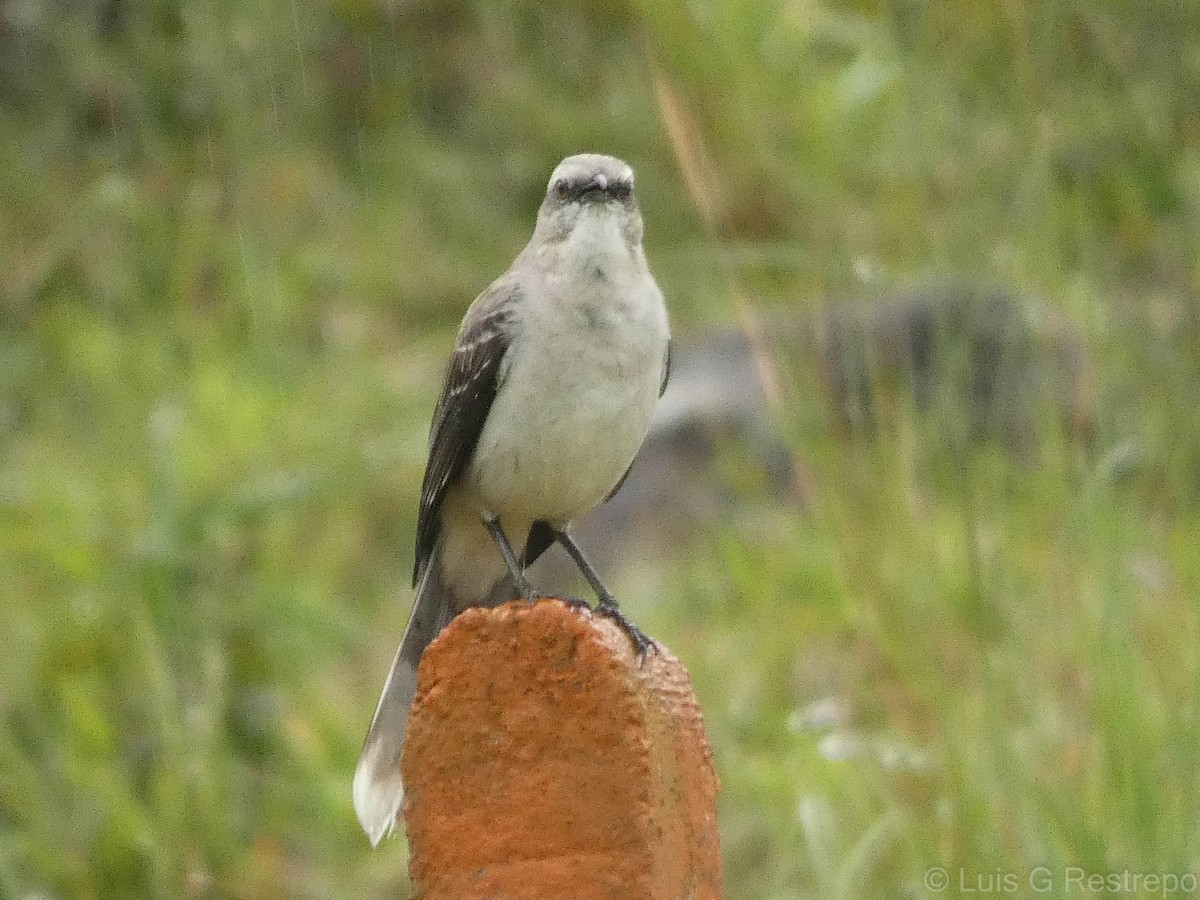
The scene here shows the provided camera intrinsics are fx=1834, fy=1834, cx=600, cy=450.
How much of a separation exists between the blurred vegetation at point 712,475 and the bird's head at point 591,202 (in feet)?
0.51

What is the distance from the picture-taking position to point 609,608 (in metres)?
3.15

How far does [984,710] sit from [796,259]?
3.46 ft

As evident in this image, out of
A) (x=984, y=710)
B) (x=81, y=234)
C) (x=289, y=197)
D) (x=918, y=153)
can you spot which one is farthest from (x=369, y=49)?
(x=984, y=710)

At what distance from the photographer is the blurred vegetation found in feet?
13.7

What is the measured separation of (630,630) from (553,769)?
0.53m

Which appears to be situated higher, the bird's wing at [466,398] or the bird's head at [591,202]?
the bird's head at [591,202]

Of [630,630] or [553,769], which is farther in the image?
[630,630]

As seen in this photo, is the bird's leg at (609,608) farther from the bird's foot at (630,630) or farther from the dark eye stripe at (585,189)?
the dark eye stripe at (585,189)

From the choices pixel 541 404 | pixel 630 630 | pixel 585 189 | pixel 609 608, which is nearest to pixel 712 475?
pixel 585 189

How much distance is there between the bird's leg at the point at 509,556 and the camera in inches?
145

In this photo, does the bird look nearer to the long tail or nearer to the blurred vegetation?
the long tail

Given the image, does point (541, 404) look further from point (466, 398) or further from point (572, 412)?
point (466, 398)

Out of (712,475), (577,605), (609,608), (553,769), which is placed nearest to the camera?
(553,769)

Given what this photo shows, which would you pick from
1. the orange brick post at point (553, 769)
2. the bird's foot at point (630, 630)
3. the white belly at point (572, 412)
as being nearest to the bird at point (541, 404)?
the white belly at point (572, 412)
